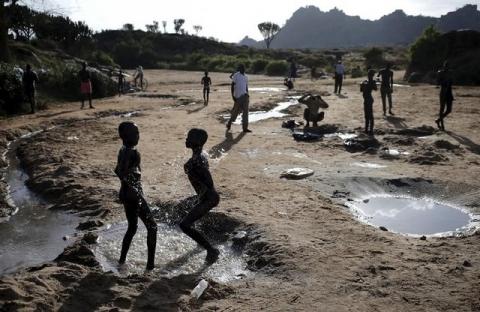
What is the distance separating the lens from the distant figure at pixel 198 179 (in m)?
5.12

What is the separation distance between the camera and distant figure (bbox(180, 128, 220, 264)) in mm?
5117

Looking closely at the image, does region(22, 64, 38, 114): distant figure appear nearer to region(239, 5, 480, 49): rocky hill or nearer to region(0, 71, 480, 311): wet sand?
region(0, 71, 480, 311): wet sand

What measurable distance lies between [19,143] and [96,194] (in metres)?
5.56

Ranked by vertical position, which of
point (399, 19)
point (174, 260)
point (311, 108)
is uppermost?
point (399, 19)

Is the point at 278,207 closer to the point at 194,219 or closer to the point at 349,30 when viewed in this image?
the point at 194,219

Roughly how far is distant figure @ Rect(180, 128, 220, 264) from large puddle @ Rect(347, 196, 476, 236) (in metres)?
2.57

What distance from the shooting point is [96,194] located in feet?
24.8

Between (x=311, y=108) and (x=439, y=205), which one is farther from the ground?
(x=311, y=108)

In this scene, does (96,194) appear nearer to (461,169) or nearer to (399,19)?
(461,169)

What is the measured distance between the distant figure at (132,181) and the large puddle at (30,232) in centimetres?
139

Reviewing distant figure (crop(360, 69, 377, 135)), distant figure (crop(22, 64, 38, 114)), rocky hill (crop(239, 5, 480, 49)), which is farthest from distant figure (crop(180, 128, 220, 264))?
rocky hill (crop(239, 5, 480, 49))

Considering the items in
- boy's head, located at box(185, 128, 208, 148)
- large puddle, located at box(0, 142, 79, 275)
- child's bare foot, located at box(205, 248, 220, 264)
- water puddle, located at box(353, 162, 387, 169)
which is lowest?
large puddle, located at box(0, 142, 79, 275)

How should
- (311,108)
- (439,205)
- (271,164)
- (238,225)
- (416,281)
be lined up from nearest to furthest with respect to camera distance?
(416,281), (238,225), (439,205), (271,164), (311,108)

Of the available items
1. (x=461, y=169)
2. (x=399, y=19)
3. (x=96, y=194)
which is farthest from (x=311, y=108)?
(x=399, y=19)
